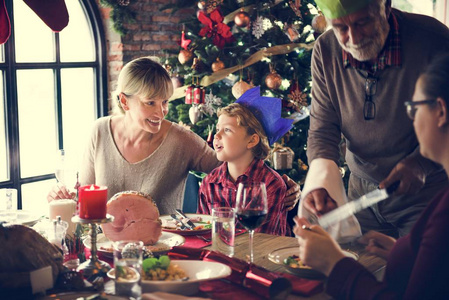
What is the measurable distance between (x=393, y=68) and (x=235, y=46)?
2.81 m

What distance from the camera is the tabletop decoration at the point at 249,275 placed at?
48.2 inches

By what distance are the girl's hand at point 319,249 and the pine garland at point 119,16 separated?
3324 millimetres

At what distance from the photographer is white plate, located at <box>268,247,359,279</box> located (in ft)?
3.67

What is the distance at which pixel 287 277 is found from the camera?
4.21 ft

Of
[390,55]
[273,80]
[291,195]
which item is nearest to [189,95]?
[273,80]

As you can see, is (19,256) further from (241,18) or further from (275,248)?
(241,18)

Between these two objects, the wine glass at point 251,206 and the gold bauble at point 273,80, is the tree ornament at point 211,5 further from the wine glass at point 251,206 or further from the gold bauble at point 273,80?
the wine glass at point 251,206

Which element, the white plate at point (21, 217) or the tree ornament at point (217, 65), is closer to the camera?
the white plate at point (21, 217)

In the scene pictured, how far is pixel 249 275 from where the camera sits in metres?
1.29

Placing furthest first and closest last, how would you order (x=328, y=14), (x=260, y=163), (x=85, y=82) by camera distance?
1. (x=85, y=82)
2. (x=260, y=163)
3. (x=328, y=14)

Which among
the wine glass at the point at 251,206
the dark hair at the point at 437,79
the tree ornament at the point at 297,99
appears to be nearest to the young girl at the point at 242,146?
the wine glass at the point at 251,206

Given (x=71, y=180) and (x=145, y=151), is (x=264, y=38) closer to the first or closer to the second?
(x=145, y=151)

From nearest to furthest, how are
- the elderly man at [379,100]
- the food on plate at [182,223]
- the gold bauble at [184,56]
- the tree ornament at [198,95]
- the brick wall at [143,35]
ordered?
the elderly man at [379,100]
the food on plate at [182,223]
the tree ornament at [198,95]
the gold bauble at [184,56]
the brick wall at [143,35]

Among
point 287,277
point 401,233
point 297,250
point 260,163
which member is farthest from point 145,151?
point 401,233
